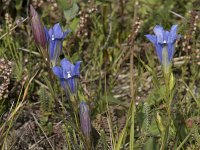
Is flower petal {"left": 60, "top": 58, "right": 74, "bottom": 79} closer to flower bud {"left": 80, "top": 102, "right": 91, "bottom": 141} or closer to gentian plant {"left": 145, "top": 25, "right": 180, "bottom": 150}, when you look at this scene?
flower bud {"left": 80, "top": 102, "right": 91, "bottom": 141}

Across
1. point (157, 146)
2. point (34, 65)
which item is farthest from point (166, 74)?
point (34, 65)

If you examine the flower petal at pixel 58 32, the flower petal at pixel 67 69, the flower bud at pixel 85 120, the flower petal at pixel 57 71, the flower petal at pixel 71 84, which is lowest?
the flower bud at pixel 85 120

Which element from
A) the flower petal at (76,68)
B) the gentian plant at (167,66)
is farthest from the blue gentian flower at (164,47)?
the flower petal at (76,68)

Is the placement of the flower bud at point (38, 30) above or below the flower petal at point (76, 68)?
above

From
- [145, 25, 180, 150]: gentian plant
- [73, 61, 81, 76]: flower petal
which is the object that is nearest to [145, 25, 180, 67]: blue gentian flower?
[145, 25, 180, 150]: gentian plant

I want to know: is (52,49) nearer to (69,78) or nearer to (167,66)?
(69,78)

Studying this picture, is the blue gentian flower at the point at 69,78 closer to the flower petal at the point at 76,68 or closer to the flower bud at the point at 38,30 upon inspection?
the flower petal at the point at 76,68

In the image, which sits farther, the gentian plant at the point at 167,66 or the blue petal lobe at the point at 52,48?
the blue petal lobe at the point at 52,48

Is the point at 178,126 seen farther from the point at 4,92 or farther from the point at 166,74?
the point at 4,92
